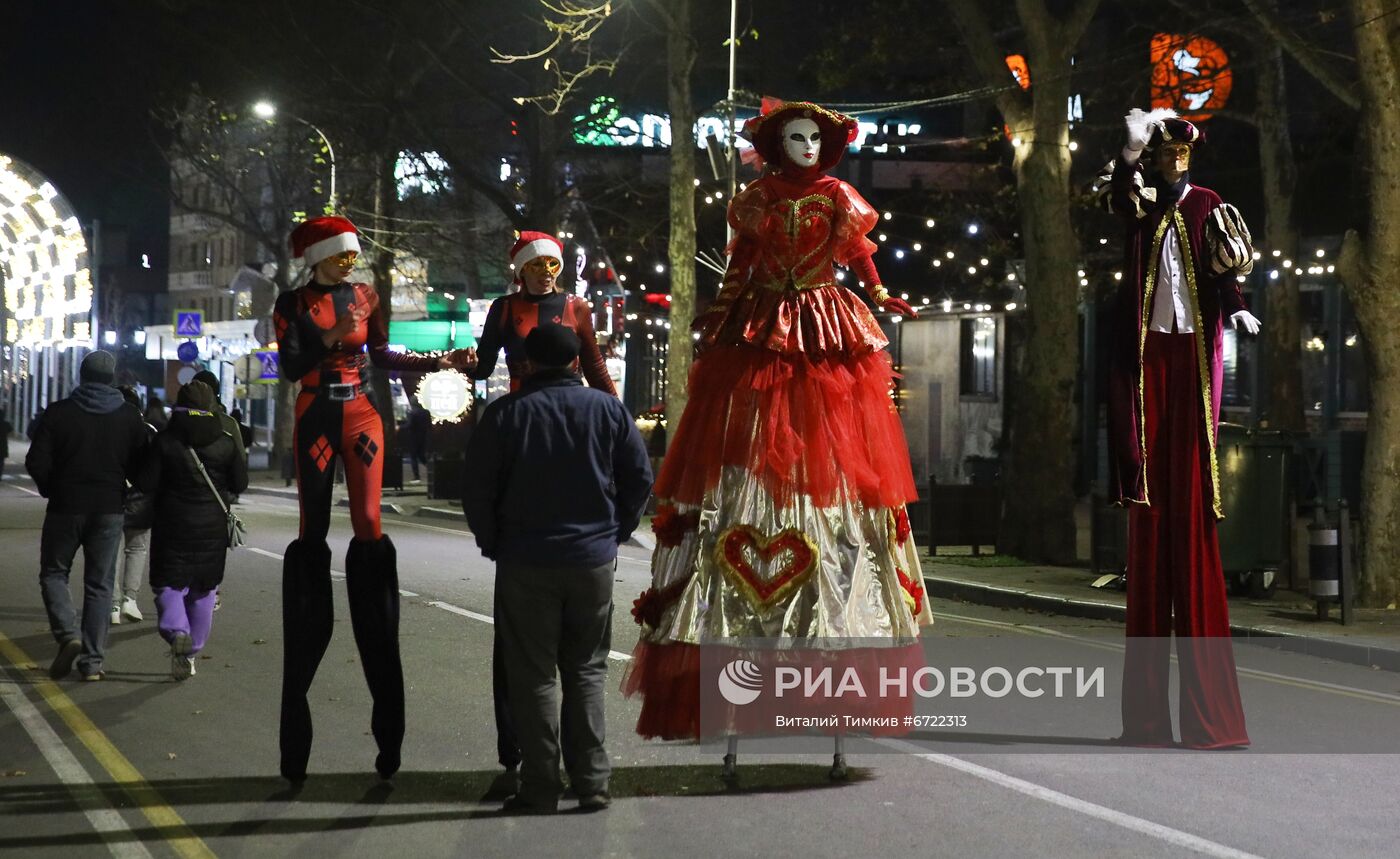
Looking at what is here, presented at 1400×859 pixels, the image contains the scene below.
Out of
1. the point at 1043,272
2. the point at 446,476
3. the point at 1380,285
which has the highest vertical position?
the point at 1043,272

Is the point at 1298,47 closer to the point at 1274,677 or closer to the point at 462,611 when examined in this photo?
the point at 1274,677

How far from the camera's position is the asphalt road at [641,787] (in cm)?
596

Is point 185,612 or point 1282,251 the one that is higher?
point 1282,251

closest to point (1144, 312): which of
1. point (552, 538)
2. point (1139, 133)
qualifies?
point (1139, 133)

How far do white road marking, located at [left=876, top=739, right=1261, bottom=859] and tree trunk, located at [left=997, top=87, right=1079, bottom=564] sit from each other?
1099 cm

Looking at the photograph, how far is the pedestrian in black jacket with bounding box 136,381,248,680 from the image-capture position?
10117 mm

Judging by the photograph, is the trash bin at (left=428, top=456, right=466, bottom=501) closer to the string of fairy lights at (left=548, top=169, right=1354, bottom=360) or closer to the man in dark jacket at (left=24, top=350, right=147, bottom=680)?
the string of fairy lights at (left=548, top=169, right=1354, bottom=360)

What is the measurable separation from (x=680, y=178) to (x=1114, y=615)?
1043 centimetres

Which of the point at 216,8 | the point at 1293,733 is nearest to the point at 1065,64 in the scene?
the point at 1293,733

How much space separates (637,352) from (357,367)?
34.9 m

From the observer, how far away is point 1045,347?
715 inches

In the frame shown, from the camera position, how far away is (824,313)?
6.99m

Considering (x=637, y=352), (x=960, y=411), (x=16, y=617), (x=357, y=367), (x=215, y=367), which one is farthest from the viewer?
(x=215, y=367)

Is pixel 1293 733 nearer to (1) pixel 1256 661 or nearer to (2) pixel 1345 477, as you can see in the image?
(1) pixel 1256 661
